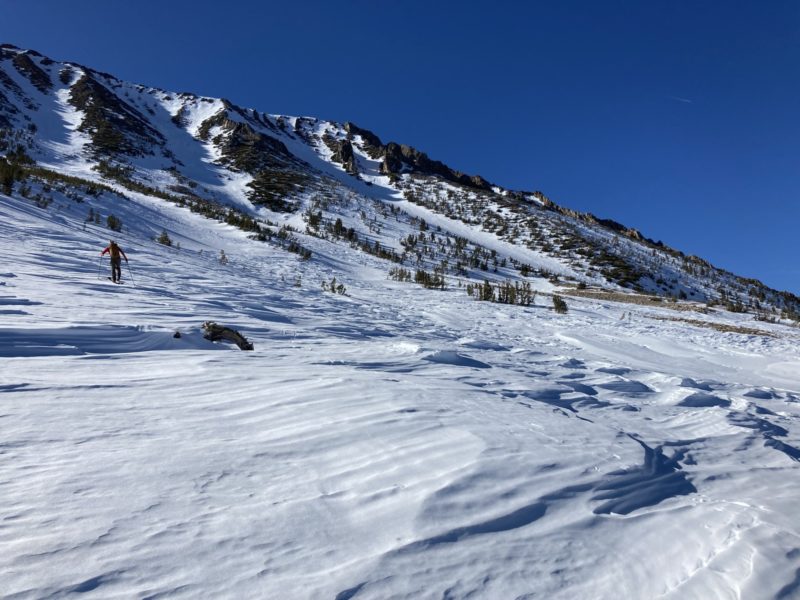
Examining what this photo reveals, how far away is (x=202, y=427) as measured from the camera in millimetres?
2270

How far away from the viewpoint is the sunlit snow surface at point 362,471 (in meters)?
1.36

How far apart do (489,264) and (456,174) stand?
43.9 m

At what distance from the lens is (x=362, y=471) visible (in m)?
1.94

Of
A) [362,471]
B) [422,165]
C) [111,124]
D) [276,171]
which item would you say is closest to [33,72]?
[111,124]

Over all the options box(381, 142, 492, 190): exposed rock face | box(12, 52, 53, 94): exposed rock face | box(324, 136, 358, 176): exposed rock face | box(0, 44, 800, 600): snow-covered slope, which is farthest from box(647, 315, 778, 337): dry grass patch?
box(12, 52, 53, 94): exposed rock face

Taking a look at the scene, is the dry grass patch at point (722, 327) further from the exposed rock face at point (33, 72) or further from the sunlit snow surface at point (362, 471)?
the exposed rock face at point (33, 72)

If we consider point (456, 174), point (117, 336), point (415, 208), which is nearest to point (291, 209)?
point (415, 208)

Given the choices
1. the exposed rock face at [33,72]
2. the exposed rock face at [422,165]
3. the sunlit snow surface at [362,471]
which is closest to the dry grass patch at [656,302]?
the sunlit snow surface at [362,471]

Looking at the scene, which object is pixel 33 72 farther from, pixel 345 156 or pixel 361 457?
pixel 361 457

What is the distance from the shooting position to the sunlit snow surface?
4.46 ft

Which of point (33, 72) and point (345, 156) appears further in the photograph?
point (345, 156)

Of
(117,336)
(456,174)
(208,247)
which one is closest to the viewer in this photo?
(117,336)

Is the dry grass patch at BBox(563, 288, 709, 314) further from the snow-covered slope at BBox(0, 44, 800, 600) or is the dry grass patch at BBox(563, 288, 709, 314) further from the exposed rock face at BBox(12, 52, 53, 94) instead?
the exposed rock face at BBox(12, 52, 53, 94)

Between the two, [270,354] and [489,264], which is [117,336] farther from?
[489,264]
